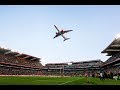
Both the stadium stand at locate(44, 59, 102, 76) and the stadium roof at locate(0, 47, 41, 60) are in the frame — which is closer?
the stadium roof at locate(0, 47, 41, 60)

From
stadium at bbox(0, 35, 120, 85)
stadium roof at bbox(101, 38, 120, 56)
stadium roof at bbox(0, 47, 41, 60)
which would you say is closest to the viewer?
stadium roof at bbox(101, 38, 120, 56)

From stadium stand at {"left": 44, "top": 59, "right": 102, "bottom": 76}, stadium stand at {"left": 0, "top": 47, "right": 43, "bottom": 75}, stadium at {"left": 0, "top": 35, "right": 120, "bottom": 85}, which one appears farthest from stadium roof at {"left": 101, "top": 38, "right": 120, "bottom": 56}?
stadium stand at {"left": 0, "top": 47, "right": 43, "bottom": 75}

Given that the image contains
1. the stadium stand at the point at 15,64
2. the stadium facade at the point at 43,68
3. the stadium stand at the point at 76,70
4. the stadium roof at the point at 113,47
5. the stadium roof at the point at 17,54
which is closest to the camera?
the stadium roof at the point at 113,47

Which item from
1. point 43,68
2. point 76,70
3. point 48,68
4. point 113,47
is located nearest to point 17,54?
point 43,68

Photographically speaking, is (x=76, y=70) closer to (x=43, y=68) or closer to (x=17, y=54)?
(x=43, y=68)

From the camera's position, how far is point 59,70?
10256 cm

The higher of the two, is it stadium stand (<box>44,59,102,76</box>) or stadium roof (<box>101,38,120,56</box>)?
stadium roof (<box>101,38,120,56</box>)

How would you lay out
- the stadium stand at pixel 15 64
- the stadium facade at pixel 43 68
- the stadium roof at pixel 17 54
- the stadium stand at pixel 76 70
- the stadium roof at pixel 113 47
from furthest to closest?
the stadium stand at pixel 76 70 → the stadium roof at pixel 17 54 → the stadium stand at pixel 15 64 → the stadium facade at pixel 43 68 → the stadium roof at pixel 113 47

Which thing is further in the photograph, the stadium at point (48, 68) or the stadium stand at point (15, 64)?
the stadium stand at point (15, 64)

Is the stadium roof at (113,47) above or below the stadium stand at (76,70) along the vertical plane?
above

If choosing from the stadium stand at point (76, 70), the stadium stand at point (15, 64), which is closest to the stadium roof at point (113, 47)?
the stadium stand at point (76, 70)

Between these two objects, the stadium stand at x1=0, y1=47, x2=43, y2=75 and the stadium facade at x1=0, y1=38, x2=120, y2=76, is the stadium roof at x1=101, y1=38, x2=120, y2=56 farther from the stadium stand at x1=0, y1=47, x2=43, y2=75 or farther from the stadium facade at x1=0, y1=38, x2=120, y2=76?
the stadium stand at x1=0, y1=47, x2=43, y2=75

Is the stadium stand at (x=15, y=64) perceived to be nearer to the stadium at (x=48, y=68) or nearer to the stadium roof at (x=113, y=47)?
the stadium at (x=48, y=68)
